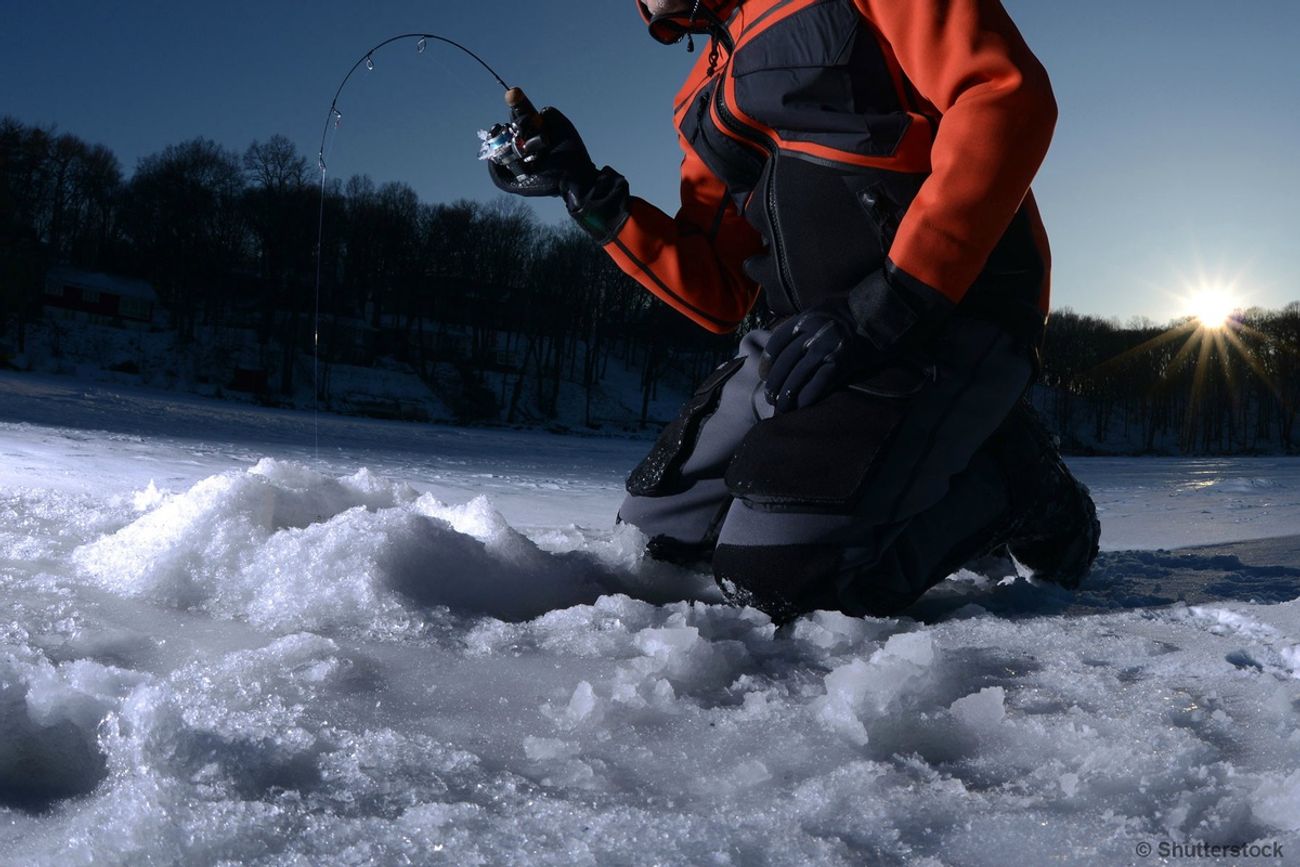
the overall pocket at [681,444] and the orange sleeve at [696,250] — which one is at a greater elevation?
the orange sleeve at [696,250]

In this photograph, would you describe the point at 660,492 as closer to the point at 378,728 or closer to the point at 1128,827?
the point at 378,728

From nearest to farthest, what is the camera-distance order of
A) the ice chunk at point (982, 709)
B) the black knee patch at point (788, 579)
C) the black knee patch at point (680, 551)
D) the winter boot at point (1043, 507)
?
the ice chunk at point (982, 709) < the black knee patch at point (788, 579) < the winter boot at point (1043, 507) < the black knee patch at point (680, 551)

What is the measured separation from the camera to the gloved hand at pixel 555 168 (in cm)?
209

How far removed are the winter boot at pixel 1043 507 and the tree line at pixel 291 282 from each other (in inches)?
932

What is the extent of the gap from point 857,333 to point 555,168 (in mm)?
947

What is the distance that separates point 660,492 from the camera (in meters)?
1.88

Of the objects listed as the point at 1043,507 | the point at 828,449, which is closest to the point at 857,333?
the point at 828,449

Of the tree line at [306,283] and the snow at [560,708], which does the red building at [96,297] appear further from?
the snow at [560,708]

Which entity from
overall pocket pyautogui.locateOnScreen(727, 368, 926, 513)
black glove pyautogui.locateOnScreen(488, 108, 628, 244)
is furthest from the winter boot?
black glove pyautogui.locateOnScreen(488, 108, 628, 244)

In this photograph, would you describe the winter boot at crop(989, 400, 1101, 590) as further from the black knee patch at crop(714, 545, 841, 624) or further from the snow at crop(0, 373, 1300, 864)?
the black knee patch at crop(714, 545, 841, 624)

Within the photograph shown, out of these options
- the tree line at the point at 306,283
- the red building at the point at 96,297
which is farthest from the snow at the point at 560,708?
the red building at the point at 96,297

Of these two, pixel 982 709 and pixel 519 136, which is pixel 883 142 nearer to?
pixel 519 136

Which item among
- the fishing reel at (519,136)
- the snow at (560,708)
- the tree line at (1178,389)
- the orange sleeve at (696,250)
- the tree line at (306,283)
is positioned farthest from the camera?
the tree line at (1178,389)

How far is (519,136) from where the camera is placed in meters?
2.05
